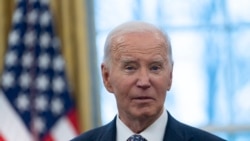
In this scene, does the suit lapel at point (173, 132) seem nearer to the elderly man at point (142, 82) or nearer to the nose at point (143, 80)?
the elderly man at point (142, 82)

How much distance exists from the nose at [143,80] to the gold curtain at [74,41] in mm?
1768

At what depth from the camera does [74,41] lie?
3900 mm

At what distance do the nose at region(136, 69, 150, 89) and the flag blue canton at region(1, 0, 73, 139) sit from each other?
5.87 feet

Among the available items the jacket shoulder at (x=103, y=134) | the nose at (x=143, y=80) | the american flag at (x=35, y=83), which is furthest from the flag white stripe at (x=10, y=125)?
the nose at (x=143, y=80)

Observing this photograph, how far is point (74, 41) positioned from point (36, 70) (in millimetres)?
305

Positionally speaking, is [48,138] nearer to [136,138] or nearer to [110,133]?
[110,133]

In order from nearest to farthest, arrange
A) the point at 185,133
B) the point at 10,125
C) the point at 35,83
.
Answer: the point at 185,133, the point at 10,125, the point at 35,83

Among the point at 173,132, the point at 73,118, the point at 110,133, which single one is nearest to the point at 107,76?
the point at 110,133

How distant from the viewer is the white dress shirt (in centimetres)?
221

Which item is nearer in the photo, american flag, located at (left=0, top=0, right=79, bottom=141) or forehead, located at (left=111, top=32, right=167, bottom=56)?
forehead, located at (left=111, top=32, right=167, bottom=56)

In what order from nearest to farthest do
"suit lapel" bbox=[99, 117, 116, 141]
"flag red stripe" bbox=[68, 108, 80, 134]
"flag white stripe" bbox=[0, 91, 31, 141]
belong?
"suit lapel" bbox=[99, 117, 116, 141], "flag white stripe" bbox=[0, 91, 31, 141], "flag red stripe" bbox=[68, 108, 80, 134]

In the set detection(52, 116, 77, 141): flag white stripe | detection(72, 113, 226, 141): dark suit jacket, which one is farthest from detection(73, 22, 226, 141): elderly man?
detection(52, 116, 77, 141): flag white stripe

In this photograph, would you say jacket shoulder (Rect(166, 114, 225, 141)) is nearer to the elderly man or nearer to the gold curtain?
the elderly man

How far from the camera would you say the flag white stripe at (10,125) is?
12.3 feet
